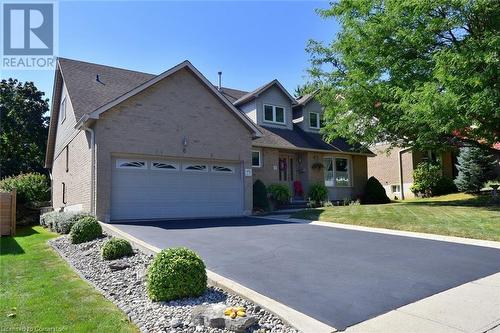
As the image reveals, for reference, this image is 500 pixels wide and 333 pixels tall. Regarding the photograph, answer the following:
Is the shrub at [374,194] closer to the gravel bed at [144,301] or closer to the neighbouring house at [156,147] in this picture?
the neighbouring house at [156,147]

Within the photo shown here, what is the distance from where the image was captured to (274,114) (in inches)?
918

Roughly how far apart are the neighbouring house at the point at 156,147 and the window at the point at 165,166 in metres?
0.04

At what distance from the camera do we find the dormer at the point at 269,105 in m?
22.6

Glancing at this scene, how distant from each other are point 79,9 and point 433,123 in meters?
12.2

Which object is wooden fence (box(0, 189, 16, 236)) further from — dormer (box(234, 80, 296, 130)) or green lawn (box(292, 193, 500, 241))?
dormer (box(234, 80, 296, 130))

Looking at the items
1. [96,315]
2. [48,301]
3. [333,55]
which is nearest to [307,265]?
[96,315]

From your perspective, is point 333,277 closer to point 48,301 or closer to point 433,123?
point 48,301

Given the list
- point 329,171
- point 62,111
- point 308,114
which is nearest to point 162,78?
point 62,111

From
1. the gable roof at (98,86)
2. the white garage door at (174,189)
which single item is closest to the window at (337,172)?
the gable roof at (98,86)

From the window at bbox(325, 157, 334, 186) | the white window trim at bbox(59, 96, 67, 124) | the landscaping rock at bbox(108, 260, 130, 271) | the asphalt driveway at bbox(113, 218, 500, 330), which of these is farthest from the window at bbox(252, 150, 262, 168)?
the landscaping rock at bbox(108, 260, 130, 271)

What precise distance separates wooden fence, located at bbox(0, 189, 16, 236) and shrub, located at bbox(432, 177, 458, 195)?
916 inches

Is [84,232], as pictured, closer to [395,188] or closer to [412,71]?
[412,71]

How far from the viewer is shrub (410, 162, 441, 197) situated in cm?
2562

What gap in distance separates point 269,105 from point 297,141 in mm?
2687
